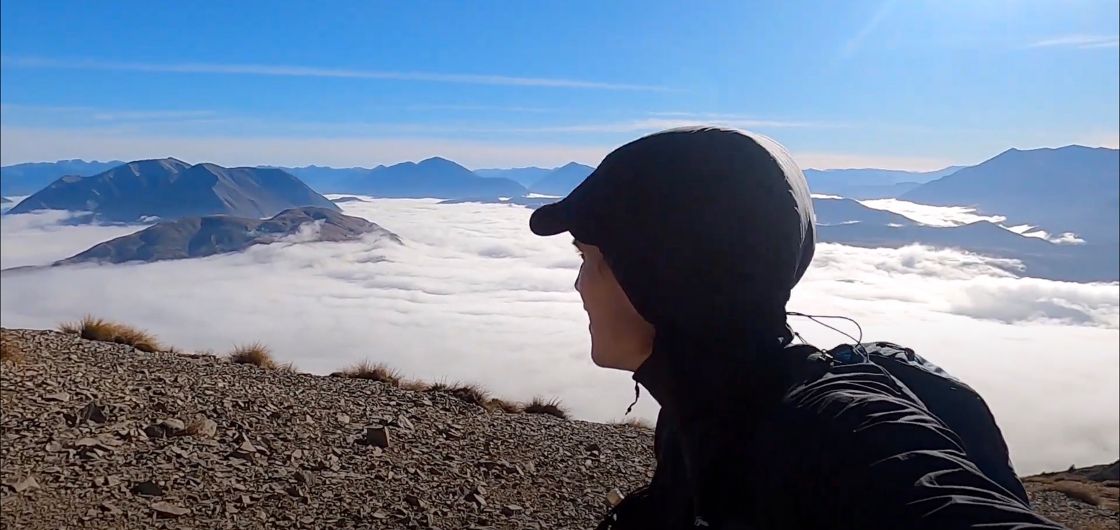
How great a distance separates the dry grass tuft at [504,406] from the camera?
30.0 feet

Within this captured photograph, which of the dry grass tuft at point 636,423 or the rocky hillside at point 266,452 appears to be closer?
the rocky hillside at point 266,452

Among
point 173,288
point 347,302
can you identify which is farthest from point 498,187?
point 173,288

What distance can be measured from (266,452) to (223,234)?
10310cm

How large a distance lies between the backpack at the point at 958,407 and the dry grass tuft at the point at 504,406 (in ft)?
25.7

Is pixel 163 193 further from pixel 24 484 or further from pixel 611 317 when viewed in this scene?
pixel 611 317

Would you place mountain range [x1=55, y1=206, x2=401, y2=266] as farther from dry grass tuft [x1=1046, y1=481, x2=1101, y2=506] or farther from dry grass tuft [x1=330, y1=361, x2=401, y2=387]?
dry grass tuft [x1=1046, y1=481, x2=1101, y2=506]

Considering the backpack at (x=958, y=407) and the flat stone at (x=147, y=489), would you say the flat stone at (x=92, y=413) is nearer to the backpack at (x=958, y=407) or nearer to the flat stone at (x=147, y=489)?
the flat stone at (x=147, y=489)

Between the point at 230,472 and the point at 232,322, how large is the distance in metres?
97.8

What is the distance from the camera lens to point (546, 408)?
9773 mm

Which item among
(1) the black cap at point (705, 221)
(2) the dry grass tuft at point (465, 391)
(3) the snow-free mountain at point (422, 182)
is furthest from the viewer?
(3) the snow-free mountain at point (422, 182)

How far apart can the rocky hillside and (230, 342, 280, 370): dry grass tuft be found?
1.75 feet

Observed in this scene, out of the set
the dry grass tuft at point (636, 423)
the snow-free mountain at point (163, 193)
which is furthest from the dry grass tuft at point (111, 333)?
the snow-free mountain at point (163, 193)

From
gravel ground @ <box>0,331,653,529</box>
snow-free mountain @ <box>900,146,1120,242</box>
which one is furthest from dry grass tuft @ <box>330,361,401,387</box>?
snow-free mountain @ <box>900,146,1120,242</box>

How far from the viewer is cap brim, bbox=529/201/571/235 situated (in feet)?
4.73
